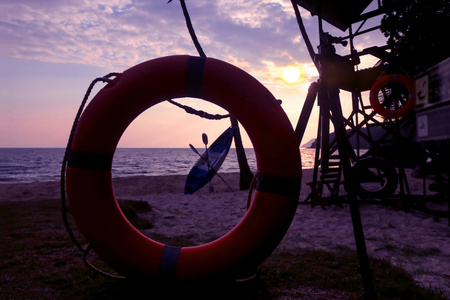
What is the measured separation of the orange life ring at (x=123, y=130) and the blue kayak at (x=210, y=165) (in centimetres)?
742

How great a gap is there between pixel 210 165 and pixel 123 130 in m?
8.31

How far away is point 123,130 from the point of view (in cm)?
191

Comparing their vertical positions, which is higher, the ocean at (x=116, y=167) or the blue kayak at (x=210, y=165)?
the blue kayak at (x=210, y=165)

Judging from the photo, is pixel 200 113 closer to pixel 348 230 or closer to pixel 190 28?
→ pixel 348 230

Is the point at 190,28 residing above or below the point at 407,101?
above

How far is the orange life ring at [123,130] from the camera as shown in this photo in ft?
5.84

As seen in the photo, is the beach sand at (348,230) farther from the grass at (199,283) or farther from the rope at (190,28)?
the rope at (190,28)

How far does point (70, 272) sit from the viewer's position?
2.12 meters

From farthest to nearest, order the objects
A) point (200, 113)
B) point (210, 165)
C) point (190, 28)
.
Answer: point (210, 165) < point (190, 28) < point (200, 113)

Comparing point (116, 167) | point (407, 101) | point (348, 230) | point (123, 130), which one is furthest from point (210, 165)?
point (116, 167)

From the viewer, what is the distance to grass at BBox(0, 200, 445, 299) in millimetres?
1851

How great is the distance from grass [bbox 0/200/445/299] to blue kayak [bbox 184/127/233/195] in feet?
22.0

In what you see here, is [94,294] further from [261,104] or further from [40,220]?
[40,220]

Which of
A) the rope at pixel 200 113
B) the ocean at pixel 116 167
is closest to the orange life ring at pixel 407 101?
the rope at pixel 200 113
